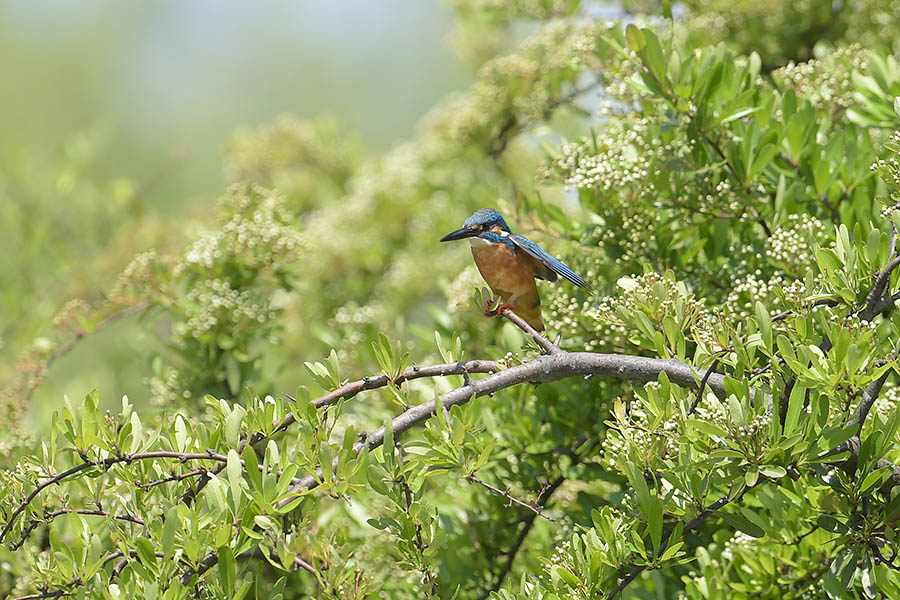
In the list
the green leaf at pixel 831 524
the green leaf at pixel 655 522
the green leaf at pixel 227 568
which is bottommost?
the green leaf at pixel 831 524

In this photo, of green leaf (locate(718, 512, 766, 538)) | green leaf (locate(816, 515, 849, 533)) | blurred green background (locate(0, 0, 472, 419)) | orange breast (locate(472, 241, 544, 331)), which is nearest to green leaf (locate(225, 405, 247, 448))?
orange breast (locate(472, 241, 544, 331))

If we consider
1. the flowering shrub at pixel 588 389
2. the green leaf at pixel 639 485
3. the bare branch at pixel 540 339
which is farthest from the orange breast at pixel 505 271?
the green leaf at pixel 639 485

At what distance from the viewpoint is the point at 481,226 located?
2143mm

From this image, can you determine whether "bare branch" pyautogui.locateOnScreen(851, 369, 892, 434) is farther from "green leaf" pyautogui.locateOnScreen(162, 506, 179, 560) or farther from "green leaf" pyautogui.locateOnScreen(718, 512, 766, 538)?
"green leaf" pyautogui.locateOnScreen(162, 506, 179, 560)

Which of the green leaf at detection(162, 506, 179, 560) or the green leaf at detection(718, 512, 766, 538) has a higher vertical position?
the green leaf at detection(162, 506, 179, 560)

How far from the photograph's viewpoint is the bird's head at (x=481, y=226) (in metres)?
2.12

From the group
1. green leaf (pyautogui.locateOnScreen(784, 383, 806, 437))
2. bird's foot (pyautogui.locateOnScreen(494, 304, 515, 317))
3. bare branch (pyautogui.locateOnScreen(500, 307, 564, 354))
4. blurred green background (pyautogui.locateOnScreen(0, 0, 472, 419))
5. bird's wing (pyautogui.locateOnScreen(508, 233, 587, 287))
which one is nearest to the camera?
green leaf (pyautogui.locateOnScreen(784, 383, 806, 437))

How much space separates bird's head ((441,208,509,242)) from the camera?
2.12 metres

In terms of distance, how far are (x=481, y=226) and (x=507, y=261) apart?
0.42 ft

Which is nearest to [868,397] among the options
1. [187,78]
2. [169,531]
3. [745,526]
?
[745,526]

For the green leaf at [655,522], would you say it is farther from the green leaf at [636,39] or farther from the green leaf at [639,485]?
the green leaf at [636,39]

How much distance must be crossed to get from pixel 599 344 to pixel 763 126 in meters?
0.79

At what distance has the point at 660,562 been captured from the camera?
1620mm

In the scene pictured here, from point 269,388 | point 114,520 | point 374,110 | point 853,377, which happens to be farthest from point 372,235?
point 374,110
